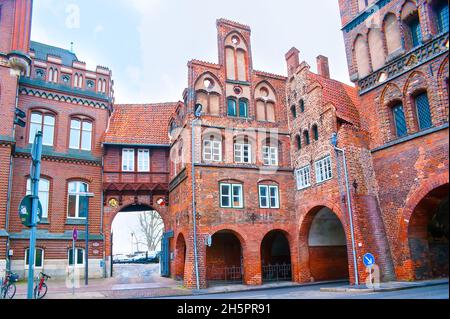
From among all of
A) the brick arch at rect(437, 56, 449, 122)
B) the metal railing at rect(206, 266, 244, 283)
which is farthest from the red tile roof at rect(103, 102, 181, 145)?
the brick arch at rect(437, 56, 449, 122)

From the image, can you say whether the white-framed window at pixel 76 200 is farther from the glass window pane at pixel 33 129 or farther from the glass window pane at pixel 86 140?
the glass window pane at pixel 33 129

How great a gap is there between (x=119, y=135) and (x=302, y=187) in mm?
13487

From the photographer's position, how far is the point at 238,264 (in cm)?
2430

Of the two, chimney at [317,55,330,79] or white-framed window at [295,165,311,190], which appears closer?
white-framed window at [295,165,311,190]

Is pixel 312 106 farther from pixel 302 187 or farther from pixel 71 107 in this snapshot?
pixel 71 107

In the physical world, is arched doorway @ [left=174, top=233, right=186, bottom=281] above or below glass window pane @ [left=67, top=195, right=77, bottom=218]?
below

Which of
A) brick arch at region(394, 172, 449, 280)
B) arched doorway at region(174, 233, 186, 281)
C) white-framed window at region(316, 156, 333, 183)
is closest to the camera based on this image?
brick arch at region(394, 172, 449, 280)

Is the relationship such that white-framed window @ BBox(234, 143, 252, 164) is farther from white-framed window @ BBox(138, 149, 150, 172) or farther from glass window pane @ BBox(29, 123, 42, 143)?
glass window pane @ BBox(29, 123, 42, 143)

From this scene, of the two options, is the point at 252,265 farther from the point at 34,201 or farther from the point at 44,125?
the point at 44,125

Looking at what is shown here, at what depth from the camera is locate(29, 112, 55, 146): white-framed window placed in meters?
25.4

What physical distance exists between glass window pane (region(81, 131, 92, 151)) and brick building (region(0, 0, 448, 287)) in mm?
71

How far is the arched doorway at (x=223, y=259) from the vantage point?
23375 mm

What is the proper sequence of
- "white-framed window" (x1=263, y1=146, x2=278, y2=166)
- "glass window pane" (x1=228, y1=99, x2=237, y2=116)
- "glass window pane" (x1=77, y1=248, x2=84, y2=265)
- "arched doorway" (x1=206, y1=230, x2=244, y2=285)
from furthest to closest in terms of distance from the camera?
"glass window pane" (x1=77, y1=248, x2=84, y2=265) → "arched doorway" (x1=206, y1=230, x2=244, y2=285) → "white-framed window" (x1=263, y1=146, x2=278, y2=166) → "glass window pane" (x1=228, y1=99, x2=237, y2=116)
